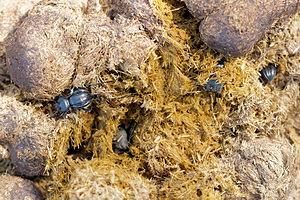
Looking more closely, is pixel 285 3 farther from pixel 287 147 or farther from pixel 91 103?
pixel 91 103

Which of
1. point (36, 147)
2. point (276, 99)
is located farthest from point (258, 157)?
point (36, 147)

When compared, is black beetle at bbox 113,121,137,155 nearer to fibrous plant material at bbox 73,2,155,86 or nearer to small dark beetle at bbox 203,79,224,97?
fibrous plant material at bbox 73,2,155,86

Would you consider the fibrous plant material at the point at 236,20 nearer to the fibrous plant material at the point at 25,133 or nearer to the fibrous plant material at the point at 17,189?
the fibrous plant material at the point at 25,133

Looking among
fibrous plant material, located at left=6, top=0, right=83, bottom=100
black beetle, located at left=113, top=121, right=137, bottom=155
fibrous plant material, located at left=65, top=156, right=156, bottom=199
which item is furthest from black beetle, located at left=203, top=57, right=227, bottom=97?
fibrous plant material, located at left=6, top=0, right=83, bottom=100

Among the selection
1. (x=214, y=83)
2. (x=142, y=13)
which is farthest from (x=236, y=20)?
(x=142, y=13)

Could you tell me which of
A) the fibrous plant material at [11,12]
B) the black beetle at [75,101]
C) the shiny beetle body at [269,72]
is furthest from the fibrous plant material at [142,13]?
the shiny beetle body at [269,72]

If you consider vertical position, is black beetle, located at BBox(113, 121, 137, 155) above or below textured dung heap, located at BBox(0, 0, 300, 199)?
below

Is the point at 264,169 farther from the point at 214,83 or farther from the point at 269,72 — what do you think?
the point at 269,72
